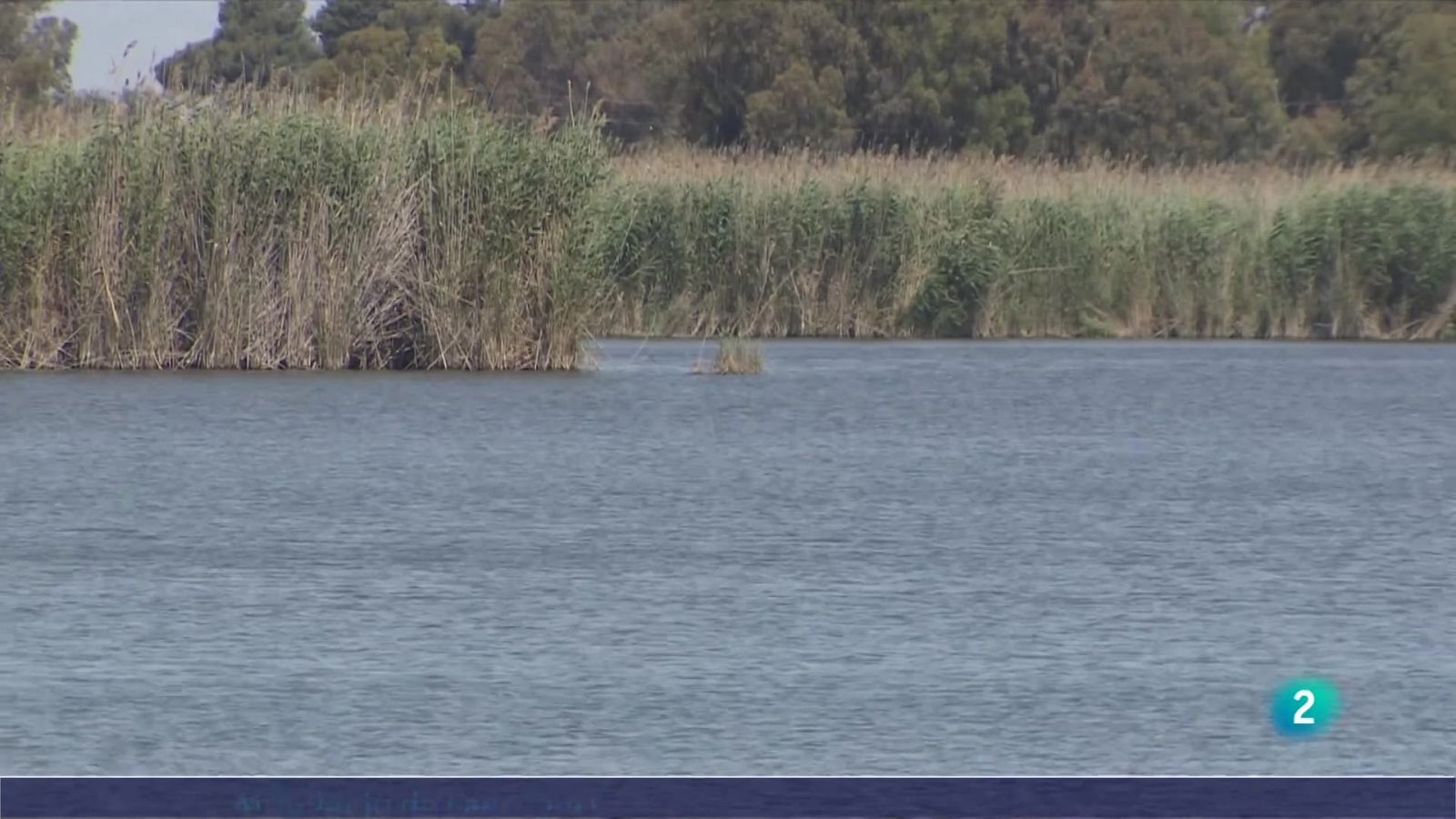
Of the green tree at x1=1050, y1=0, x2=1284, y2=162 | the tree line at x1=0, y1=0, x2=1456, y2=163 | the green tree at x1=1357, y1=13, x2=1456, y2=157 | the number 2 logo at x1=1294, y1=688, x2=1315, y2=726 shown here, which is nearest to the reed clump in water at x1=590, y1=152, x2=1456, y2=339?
the tree line at x1=0, y1=0, x2=1456, y2=163

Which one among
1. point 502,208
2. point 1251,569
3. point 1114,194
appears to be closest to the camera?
point 1251,569

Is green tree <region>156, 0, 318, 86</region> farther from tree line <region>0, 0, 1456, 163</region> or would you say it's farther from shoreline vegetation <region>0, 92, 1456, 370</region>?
shoreline vegetation <region>0, 92, 1456, 370</region>

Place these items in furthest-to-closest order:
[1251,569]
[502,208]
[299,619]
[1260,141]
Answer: [1260,141] → [502,208] → [1251,569] → [299,619]

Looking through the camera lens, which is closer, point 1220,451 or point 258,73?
point 1220,451

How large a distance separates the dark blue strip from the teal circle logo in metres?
0.68

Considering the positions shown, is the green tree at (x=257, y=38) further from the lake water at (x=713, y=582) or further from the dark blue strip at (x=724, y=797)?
the dark blue strip at (x=724, y=797)

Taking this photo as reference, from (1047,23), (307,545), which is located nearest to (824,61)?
(1047,23)

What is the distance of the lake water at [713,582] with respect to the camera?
8586 mm

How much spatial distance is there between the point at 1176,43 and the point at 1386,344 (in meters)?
28.7

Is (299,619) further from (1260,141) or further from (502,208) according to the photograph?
(1260,141)

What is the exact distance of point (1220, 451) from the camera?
58.0ft

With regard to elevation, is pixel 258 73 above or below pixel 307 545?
above

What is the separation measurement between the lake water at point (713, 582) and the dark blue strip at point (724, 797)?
239 mm

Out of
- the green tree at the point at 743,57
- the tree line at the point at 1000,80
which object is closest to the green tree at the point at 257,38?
the tree line at the point at 1000,80
